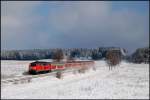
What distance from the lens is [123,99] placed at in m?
24.7

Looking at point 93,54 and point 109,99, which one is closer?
point 109,99

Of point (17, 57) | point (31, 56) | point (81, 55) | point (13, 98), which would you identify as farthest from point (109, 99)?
point (81, 55)

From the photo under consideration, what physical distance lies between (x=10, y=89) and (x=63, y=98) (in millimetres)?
8082

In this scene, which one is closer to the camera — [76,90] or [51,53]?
[76,90]

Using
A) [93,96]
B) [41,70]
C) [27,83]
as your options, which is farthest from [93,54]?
[93,96]

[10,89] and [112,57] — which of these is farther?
[112,57]

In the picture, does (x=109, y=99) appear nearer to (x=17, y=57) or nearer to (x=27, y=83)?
(x=27, y=83)

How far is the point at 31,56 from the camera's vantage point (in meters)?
118

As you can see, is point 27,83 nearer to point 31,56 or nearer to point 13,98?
point 13,98

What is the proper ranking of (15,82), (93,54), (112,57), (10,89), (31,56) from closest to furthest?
(10,89)
(15,82)
(112,57)
(31,56)
(93,54)

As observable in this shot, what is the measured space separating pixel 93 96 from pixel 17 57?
12039 cm

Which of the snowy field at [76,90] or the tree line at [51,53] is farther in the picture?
the tree line at [51,53]

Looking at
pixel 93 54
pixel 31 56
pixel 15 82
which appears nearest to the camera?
pixel 15 82

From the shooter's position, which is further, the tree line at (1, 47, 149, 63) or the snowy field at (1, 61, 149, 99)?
the tree line at (1, 47, 149, 63)
